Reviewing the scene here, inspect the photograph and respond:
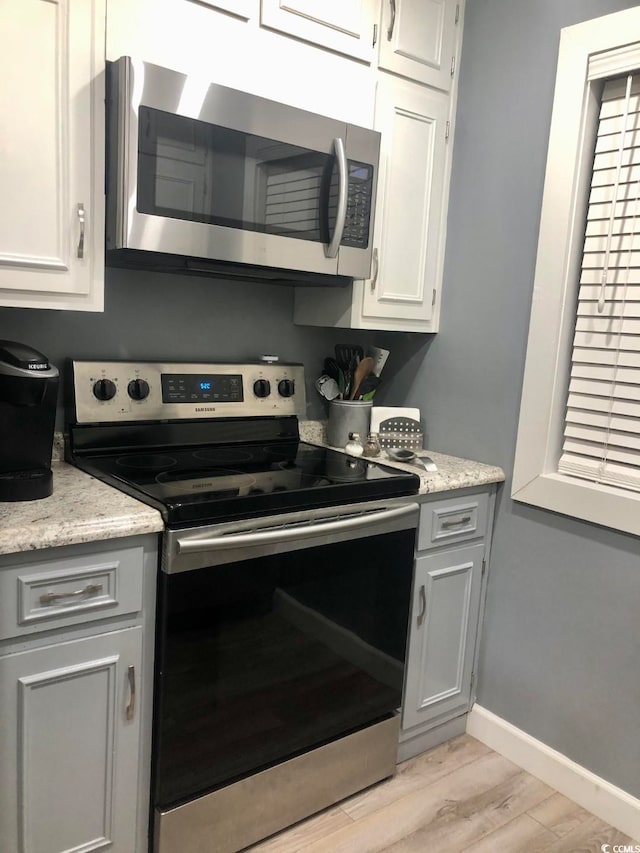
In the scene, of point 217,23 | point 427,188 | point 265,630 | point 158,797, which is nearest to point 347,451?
point 265,630

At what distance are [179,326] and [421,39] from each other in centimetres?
113

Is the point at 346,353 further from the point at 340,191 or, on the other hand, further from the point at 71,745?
the point at 71,745

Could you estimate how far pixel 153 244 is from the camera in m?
1.57

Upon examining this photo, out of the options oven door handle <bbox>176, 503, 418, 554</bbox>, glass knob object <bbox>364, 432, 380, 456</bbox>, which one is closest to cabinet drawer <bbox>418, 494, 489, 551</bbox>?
oven door handle <bbox>176, 503, 418, 554</bbox>

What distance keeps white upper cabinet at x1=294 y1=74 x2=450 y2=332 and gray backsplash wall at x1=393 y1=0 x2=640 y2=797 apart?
80 millimetres

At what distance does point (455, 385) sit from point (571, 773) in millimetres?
1213

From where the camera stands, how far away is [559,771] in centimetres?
199

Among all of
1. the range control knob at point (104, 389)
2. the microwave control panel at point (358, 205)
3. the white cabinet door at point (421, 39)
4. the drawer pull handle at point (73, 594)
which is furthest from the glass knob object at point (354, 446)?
the white cabinet door at point (421, 39)

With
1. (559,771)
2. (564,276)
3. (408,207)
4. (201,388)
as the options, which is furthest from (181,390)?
(559,771)

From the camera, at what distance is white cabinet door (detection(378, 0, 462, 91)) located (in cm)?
196

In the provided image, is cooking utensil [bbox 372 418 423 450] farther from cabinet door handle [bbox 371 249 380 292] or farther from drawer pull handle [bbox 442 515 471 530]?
cabinet door handle [bbox 371 249 380 292]

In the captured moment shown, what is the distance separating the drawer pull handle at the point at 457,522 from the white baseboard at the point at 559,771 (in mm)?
659

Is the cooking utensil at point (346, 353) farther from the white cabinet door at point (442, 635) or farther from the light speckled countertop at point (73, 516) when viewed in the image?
the light speckled countertop at point (73, 516)

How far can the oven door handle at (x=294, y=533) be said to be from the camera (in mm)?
1436
